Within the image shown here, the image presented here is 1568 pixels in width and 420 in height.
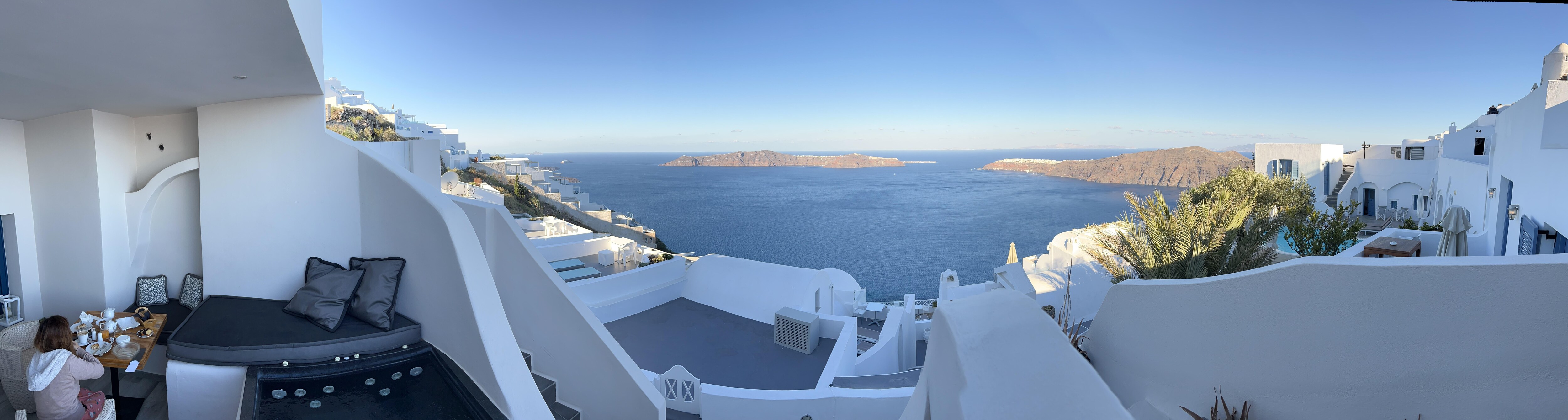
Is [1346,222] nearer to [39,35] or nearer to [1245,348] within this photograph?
[1245,348]

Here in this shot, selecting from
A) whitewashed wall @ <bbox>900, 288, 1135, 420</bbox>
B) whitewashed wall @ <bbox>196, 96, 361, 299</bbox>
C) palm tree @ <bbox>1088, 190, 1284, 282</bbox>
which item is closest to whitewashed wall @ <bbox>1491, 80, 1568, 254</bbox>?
palm tree @ <bbox>1088, 190, 1284, 282</bbox>

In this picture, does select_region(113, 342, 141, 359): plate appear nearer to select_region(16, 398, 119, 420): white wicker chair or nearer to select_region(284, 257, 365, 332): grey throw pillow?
select_region(16, 398, 119, 420): white wicker chair

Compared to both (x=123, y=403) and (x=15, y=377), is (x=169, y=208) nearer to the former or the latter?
(x=15, y=377)

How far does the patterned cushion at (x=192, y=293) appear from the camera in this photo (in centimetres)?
481

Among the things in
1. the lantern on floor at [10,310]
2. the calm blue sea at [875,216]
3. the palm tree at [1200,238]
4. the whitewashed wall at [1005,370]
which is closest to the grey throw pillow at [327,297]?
the lantern on floor at [10,310]

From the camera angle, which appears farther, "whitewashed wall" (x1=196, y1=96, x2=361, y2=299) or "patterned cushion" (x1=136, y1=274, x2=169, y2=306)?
"patterned cushion" (x1=136, y1=274, x2=169, y2=306)

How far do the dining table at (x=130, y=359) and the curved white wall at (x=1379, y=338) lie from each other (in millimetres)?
4868

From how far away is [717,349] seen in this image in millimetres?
8703

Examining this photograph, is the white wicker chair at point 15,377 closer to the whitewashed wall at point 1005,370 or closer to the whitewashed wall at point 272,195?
the whitewashed wall at point 272,195

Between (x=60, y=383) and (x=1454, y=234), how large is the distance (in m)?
11.6

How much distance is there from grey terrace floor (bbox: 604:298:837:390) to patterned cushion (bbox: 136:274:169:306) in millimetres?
4287

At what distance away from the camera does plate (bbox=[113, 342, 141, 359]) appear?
3646 mm

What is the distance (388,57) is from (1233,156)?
6961 centimetres

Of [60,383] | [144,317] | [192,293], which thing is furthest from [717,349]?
[60,383]
